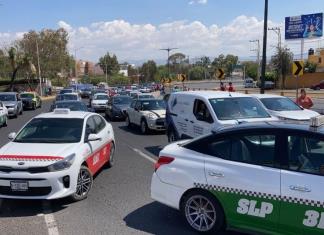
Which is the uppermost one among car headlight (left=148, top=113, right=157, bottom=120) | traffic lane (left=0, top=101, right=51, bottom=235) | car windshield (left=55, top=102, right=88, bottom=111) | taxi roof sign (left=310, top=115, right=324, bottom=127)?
taxi roof sign (left=310, top=115, right=324, bottom=127)

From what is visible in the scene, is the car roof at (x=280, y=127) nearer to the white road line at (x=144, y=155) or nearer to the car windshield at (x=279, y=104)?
the white road line at (x=144, y=155)

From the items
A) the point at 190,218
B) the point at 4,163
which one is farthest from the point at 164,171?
the point at 4,163

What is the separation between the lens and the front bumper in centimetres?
704

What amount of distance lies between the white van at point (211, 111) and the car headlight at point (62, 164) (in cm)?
430

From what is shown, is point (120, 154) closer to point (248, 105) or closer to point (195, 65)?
point (248, 105)

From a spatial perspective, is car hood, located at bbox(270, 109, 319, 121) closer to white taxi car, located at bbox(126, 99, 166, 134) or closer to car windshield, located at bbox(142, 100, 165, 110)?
white taxi car, located at bbox(126, 99, 166, 134)

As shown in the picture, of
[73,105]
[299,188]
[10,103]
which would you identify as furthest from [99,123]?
[10,103]

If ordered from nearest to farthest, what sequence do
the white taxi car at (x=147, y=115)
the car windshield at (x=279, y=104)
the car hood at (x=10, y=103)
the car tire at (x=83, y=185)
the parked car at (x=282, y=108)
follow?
1. the car tire at (x=83, y=185)
2. the parked car at (x=282, y=108)
3. the car windshield at (x=279, y=104)
4. the white taxi car at (x=147, y=115)
5. the car hood at (x=10, y=103)

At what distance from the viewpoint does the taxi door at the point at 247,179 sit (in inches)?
212

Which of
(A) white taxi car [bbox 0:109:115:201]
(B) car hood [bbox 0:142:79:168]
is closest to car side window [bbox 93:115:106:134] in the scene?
(A) white taxi car [bbox 0:109:115:201]

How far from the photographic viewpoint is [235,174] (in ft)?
18.5

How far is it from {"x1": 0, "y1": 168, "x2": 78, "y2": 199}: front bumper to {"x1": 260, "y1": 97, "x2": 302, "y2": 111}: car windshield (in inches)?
418

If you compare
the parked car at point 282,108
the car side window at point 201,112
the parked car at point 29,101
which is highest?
the car side window at point 201,112

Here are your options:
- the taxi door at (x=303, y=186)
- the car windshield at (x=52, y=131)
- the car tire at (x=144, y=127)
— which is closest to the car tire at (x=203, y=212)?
the taxi door at (x=303, y=186)
